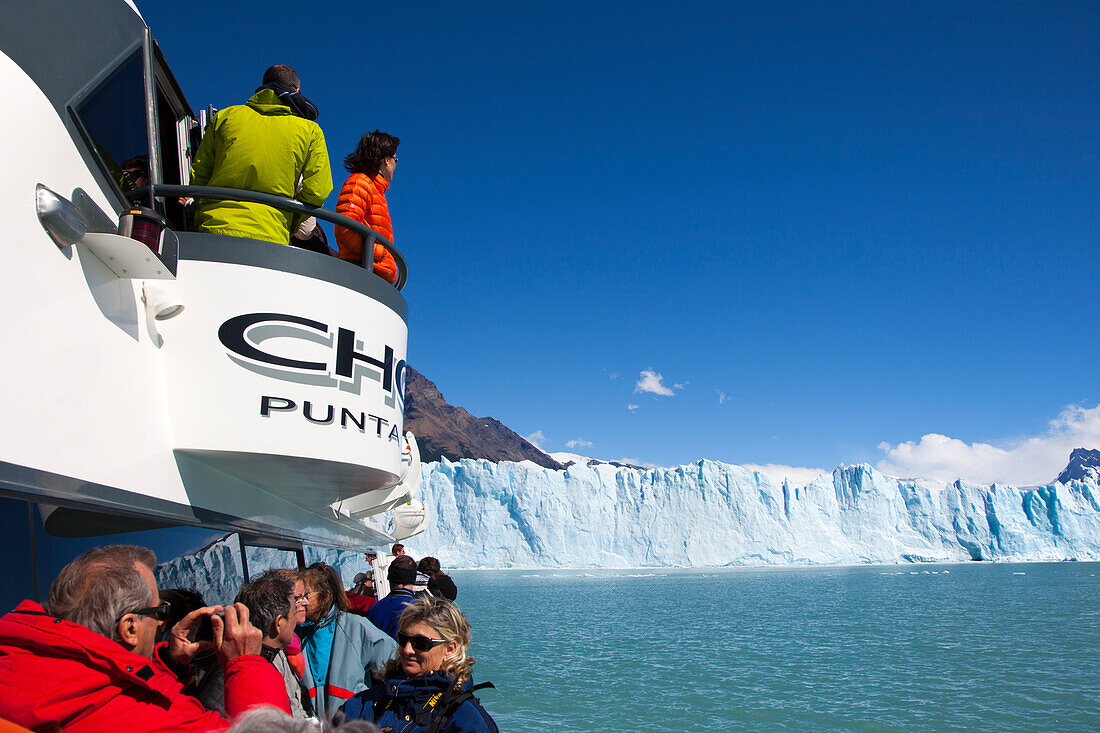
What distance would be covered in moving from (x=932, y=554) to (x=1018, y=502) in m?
9.44

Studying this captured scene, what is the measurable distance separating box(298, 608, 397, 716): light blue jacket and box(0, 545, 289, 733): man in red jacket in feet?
4.62

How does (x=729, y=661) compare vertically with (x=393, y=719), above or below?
below

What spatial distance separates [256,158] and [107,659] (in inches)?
87.4

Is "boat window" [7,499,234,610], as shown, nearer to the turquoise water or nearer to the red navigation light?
the red navigation light


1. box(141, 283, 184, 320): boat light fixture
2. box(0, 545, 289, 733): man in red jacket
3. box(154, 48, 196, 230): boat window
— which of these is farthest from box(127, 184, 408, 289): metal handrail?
box(0, 545, 289, 733): man in red jacket

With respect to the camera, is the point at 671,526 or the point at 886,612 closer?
the point at 886,612

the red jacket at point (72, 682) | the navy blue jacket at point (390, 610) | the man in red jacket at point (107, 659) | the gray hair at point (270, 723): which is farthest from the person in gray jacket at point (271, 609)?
the navy blue jacket at point (390, 610)

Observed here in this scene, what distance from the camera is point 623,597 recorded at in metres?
36.7

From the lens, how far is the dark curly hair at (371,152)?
3.60 m

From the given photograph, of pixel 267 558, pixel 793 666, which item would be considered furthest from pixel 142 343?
pixel 793 666

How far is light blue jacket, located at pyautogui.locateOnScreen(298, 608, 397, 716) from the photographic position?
9.92 ft

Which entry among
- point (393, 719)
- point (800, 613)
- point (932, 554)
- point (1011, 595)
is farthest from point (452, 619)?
point (932, 554)

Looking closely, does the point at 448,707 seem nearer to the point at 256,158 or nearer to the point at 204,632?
the point at 204,632

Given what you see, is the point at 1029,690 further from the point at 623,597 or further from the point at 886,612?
the point at 623,597
